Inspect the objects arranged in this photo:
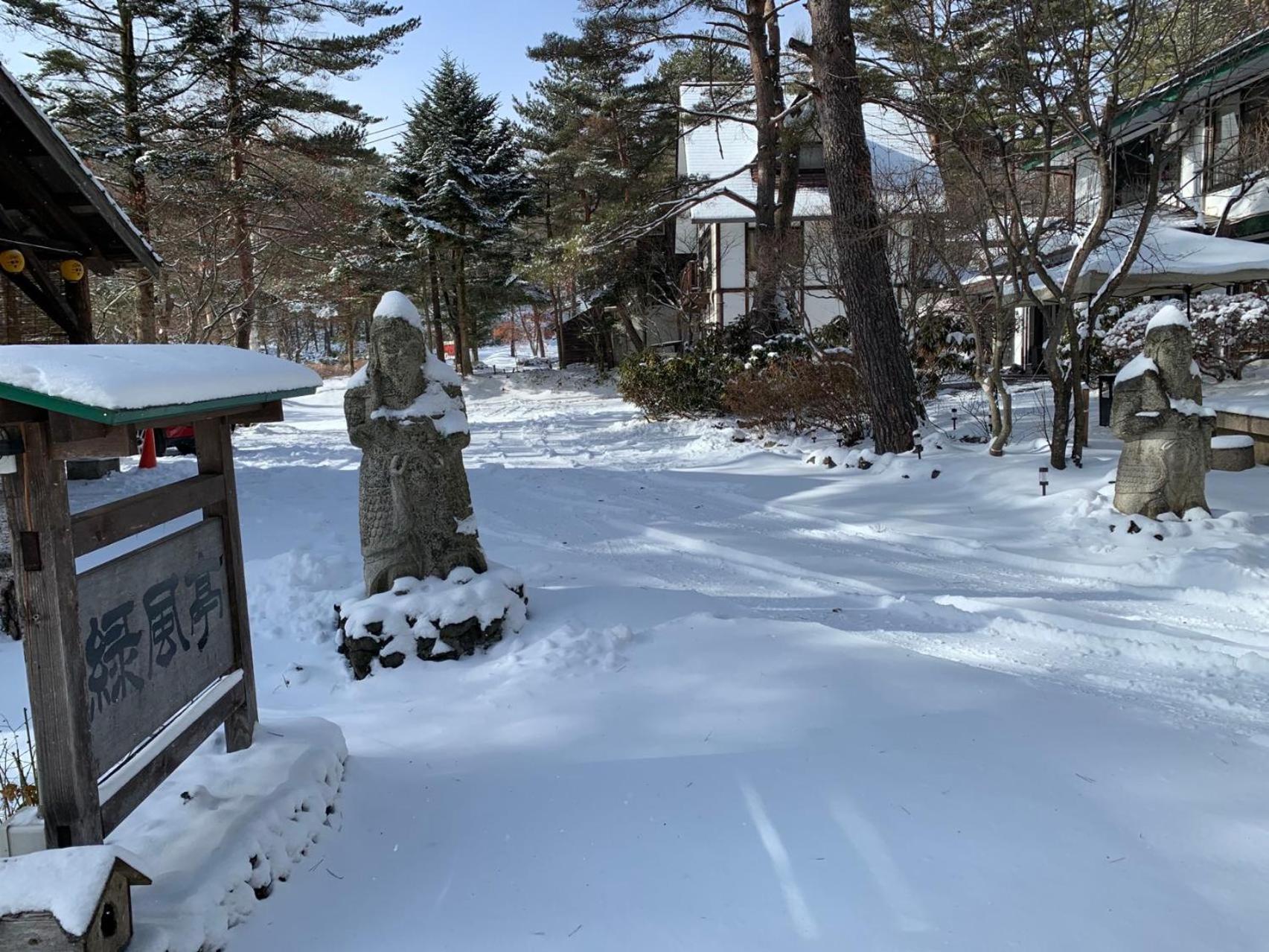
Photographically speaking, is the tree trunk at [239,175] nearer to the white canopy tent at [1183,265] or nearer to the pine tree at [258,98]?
the pine tree at [258,98]

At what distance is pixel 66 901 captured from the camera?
2.13 m

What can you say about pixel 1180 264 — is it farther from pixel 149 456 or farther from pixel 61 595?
pixel 149 456

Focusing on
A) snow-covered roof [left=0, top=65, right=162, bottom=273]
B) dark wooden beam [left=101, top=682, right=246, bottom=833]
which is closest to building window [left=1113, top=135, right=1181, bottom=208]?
snow-covered roof [left=0, top=65, right=162, bottom=273]

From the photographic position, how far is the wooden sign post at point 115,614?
2.39 metres

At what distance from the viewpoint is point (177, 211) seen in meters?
14.2

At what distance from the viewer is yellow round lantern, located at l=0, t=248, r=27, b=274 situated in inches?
296

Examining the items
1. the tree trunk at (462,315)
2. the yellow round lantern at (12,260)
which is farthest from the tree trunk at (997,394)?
the tree trunk at (462,315)

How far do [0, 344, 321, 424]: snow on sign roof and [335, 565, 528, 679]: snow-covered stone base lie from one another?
2.56 metres

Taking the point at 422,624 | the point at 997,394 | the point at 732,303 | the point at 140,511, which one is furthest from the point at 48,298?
A: the point at 732,303

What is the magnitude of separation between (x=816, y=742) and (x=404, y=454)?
331 centimetres

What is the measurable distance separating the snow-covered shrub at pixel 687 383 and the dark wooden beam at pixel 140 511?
11.9 meters

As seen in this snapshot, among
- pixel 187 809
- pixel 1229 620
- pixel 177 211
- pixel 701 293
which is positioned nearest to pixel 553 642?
pixel 187 809

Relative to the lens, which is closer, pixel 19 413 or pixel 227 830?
pixel 19 413

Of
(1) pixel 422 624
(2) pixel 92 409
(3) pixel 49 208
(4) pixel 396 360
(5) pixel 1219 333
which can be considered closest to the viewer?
(2) pixel 92 409
